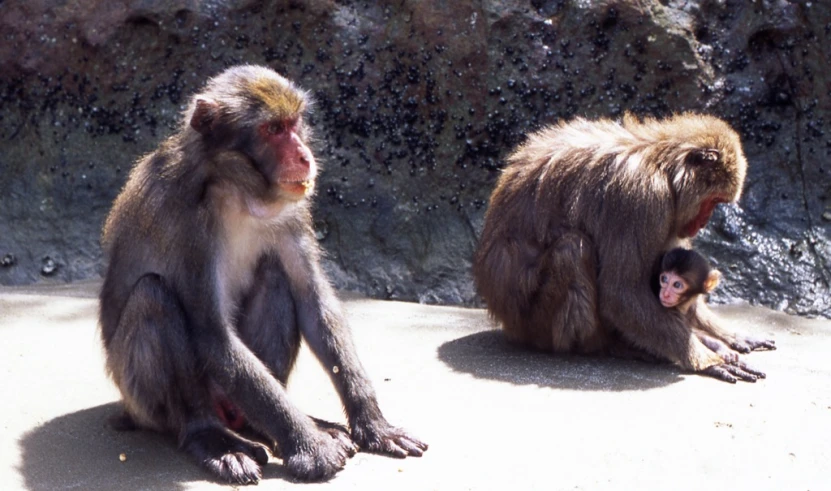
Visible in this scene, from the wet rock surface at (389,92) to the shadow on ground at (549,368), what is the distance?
169 centimetres

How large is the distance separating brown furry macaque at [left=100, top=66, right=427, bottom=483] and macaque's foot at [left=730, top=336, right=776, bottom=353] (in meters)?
2.83

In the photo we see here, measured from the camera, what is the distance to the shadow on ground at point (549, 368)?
6082 millimetres

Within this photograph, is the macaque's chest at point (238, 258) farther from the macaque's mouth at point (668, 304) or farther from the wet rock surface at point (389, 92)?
the wet rock surface at point (389, 92)

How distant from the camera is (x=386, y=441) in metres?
4.91

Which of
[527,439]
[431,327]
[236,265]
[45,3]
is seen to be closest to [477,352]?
[431,327]

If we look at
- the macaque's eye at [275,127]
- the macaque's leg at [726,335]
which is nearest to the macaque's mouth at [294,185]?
the macaque's eye at [275,127]

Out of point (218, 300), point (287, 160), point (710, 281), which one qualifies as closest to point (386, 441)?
point (218, 300)

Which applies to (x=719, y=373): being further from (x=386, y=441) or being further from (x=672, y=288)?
(x=386, y=441)

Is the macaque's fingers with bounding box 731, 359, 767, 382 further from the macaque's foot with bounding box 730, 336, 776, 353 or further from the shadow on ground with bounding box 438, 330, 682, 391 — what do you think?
the macaque's foot with bounding box 730, 336, 776, 353

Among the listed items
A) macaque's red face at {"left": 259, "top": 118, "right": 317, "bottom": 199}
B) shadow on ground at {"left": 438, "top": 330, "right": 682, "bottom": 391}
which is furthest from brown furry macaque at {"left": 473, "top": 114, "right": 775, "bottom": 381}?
macaque's red face at {"left": 259, "top": 118, "right": 317, "bottom": 199}

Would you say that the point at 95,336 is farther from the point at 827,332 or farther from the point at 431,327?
the point at 827,332

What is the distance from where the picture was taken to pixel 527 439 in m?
5.10

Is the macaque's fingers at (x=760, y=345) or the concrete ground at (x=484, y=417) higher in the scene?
the macaque's fingers at (x=760, y=345)

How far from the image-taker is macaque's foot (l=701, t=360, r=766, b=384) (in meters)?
6.18
